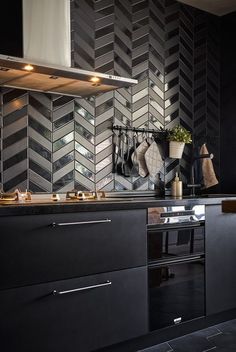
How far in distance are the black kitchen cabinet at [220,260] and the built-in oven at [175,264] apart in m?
0.06

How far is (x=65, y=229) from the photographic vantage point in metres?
2.30

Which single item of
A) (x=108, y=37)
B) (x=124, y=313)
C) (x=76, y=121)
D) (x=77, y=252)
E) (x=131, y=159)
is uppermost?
(x=108, y=37)

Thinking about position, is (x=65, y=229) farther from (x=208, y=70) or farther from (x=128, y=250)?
(x=208, y=70)

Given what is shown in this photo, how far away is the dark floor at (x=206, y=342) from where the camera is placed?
2.75 m

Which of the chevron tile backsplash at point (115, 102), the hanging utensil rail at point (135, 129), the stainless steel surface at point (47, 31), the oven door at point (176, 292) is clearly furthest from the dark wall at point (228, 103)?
the stainless steel surface at point (47, 31)

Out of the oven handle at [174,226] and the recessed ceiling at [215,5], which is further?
the recessed ceiling at [215,5]

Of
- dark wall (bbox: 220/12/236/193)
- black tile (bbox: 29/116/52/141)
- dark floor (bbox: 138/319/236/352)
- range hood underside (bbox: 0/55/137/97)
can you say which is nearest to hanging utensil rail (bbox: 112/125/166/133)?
range hood underside (bbox: 0/55/137/97)

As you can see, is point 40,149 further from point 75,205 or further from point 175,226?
point 175,226

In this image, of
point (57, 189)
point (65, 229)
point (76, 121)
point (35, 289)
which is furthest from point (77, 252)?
point (76, 121)

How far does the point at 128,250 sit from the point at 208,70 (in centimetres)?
226

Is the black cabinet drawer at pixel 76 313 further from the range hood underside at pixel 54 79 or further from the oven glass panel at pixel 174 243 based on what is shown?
the range hood underside at pixel 54 79

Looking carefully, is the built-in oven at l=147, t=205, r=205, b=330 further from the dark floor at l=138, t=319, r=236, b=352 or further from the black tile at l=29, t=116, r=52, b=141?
the black tile at l=29, t=116, r=52, b=141

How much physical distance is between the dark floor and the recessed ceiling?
268 centimetres

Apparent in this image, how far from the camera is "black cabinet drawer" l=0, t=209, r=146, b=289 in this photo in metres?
2.11
